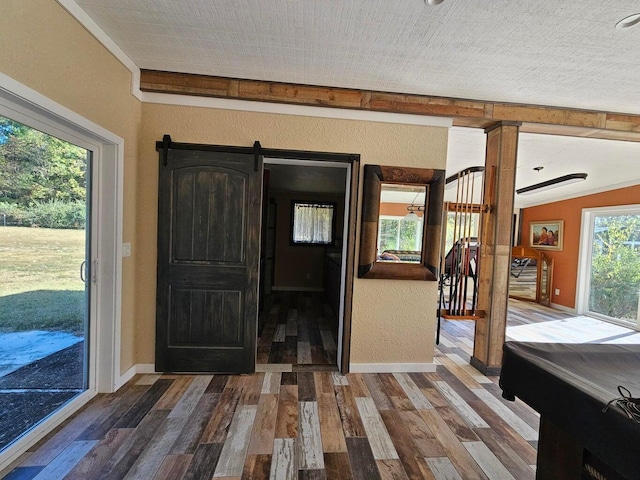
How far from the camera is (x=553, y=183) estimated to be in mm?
5023

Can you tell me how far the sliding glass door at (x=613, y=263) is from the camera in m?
4.62

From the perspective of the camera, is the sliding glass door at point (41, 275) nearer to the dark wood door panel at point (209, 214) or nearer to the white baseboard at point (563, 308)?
the dark wood door panel at point (209, 214)

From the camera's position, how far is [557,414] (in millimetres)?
1167

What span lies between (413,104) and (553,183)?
4.15 metres

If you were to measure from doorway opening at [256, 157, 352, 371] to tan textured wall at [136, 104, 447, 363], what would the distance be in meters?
0.21

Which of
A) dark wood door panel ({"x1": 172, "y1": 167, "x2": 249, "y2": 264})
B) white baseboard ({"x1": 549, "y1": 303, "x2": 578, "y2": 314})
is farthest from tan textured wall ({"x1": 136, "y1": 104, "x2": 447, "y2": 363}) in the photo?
white baseboard ({"x1": 549, "y1": 303, "x2": 578, "y2": 314})

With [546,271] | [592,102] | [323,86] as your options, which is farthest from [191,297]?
[546,271]

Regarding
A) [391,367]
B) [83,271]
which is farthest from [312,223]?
[83,271]

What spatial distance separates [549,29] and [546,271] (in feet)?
19.8

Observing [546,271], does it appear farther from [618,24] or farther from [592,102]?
[618,24]

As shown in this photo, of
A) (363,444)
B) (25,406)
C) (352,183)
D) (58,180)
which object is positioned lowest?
(363,444)

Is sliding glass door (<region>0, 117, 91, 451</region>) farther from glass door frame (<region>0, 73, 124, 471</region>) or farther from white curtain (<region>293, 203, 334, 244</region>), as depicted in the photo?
white curtain (<region>293, 203, 334, 244</region>)

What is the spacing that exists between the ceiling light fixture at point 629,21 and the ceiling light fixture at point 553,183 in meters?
3.86

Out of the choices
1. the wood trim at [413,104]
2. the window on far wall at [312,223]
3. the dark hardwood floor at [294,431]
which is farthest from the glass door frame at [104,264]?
the window on far wall at [312,223]
